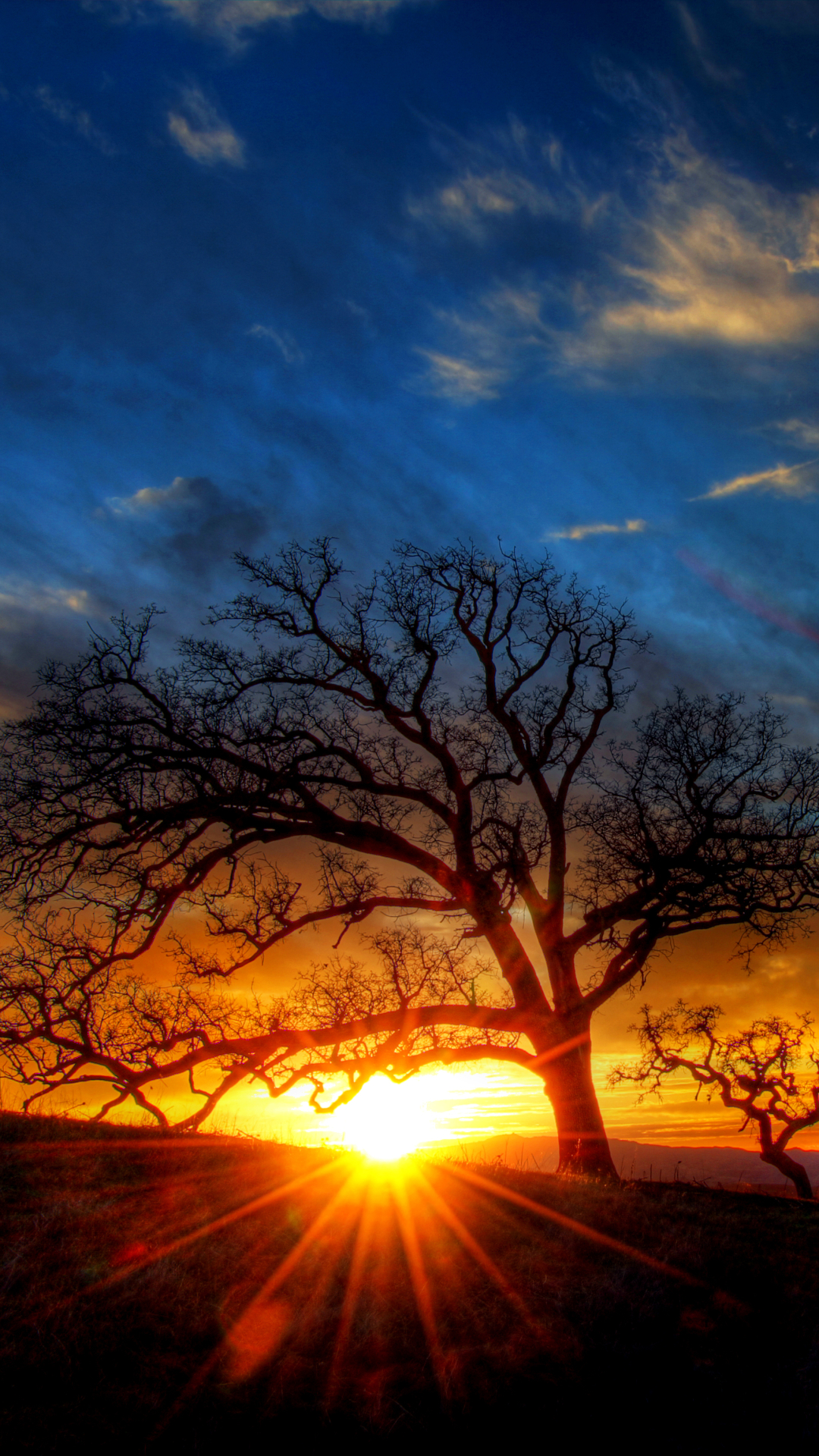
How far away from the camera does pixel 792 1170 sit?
17250 mm

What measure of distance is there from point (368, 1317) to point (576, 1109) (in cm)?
948

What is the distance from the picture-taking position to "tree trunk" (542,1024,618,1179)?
14.1m

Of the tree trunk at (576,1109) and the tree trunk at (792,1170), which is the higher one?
the tree trunk at (576,1109)

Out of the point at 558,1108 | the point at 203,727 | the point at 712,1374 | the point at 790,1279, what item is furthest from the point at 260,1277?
the point at 203,727

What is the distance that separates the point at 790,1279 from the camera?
25.1 ft

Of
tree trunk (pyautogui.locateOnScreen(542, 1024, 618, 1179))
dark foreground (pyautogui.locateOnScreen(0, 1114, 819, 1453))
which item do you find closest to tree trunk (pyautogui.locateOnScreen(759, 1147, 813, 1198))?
tree trunk (pyautogui.locateOnScreen(542, 1024, 618, 1179))

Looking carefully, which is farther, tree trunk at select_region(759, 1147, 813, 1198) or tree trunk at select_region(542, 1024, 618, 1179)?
tree trunk at select_region(759, 1147, 813, 1198)

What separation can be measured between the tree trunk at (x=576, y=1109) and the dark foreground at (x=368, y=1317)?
203 inches

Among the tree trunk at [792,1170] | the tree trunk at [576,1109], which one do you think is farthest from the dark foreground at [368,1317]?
the tree trunk at [792,1170]

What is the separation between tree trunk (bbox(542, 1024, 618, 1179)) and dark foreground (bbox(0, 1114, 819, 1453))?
516 cm

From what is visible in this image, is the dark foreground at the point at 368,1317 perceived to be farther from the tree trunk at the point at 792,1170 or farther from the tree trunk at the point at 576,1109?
the tree trunk at the point at 792,1170

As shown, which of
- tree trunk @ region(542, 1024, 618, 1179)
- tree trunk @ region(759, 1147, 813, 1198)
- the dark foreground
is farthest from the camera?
tree trunk @ region(759, 1147, 813, 1198)

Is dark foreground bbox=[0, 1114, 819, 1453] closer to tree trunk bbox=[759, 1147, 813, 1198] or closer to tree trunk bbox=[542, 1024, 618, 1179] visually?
tree trunk bbox=[542, 1024, 618, 1179]

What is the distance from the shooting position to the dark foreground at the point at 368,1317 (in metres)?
4.69
